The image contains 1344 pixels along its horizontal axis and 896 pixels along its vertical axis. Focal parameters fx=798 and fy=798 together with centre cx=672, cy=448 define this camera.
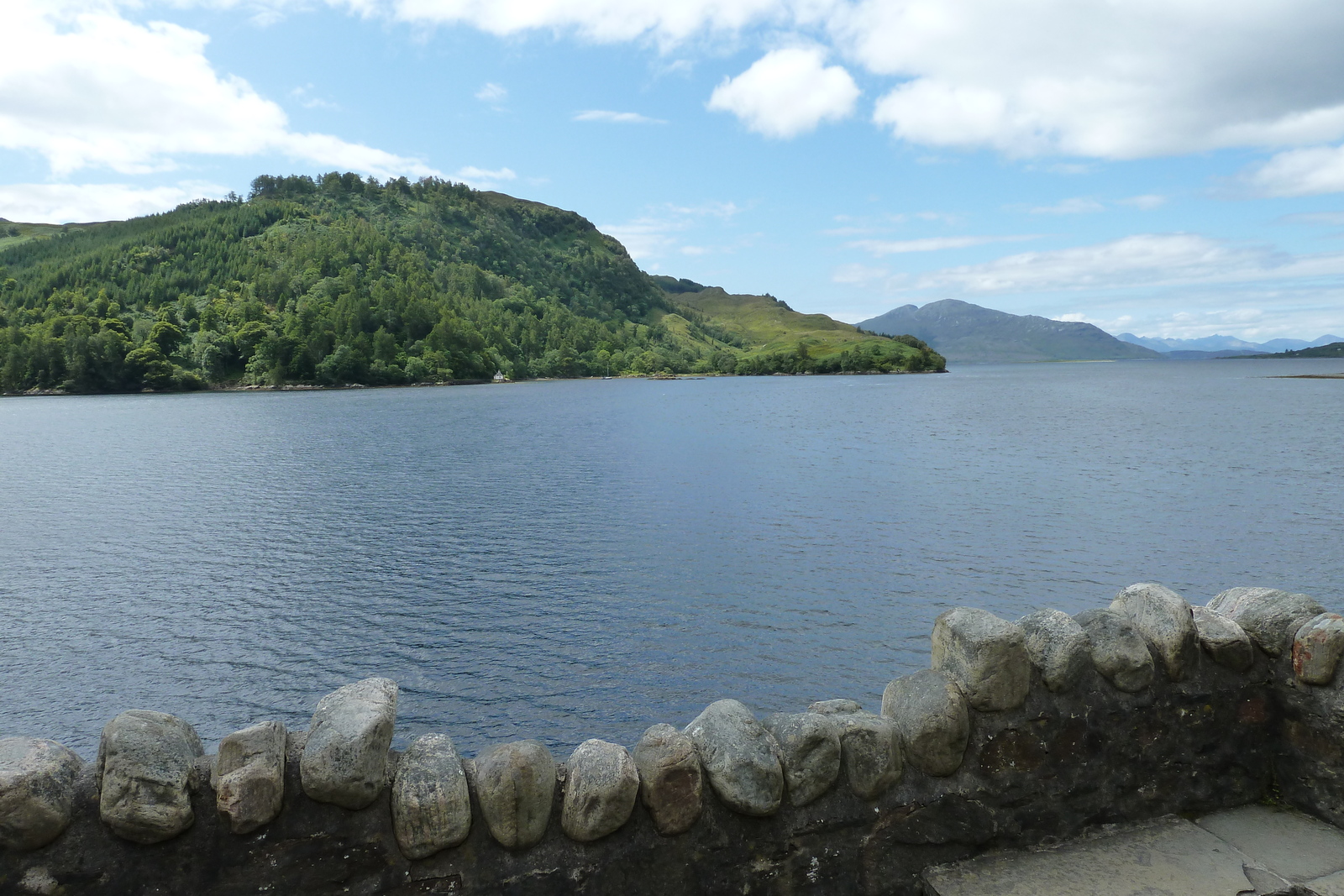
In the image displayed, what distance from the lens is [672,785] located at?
195 inches

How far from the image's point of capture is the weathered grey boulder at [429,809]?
4.60m

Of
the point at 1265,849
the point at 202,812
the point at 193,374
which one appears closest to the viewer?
the point at 202,812

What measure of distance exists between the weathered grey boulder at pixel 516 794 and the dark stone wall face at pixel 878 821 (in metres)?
0.11

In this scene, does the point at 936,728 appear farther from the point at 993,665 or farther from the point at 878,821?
the point at 878,821

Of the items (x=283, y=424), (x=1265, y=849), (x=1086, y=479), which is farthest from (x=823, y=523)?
(x=283, y=424)

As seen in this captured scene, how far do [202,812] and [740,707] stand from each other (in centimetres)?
327

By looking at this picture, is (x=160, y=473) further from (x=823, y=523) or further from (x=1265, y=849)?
(x=1265, y=849)

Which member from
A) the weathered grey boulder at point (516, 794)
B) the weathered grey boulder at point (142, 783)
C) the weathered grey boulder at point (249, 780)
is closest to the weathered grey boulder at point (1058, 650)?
the weathered grey boulder at point (516, 794)

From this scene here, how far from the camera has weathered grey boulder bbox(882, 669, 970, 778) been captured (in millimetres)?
5418

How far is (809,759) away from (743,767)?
463 mm

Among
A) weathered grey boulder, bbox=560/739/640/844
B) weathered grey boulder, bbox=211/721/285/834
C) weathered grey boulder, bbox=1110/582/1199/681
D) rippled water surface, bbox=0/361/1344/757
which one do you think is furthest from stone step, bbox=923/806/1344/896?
rippled water surface, bbox=0/361/1344/757

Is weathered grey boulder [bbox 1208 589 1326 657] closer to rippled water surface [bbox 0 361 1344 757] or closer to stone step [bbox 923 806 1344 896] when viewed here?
stone step [bbox 923 806 1344 896]

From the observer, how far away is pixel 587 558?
26312 mm

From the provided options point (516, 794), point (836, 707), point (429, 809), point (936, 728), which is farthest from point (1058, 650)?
point (429, 809)
